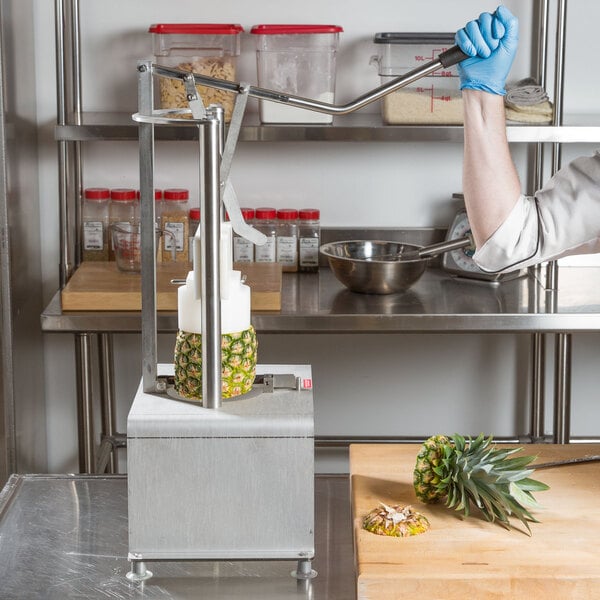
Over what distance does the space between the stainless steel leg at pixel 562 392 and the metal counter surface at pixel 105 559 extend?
5.20 ft

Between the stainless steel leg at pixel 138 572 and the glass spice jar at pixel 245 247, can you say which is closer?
the stainless steel leg at pixel 138 572

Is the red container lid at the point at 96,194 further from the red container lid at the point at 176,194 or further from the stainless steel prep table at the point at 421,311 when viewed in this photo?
the stainless steel prep table at the point at 421,311

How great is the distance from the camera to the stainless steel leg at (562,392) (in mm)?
2891

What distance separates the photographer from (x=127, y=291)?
243cm

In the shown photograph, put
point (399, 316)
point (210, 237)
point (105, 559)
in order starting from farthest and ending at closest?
point (399, 316)
point (105, 559)
point (210, 237)

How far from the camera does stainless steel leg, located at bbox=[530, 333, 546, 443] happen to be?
116 inches

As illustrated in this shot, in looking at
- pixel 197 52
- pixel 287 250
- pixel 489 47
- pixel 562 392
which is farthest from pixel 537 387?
pixel 489 47

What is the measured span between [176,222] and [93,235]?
234mm

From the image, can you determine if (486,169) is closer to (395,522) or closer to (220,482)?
(395,522)

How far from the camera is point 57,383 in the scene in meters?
3.01

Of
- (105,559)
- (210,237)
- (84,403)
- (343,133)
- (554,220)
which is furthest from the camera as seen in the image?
(84,403)

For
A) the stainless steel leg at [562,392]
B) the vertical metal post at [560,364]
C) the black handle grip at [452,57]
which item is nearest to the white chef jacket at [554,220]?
the black handle grip at [452,57]

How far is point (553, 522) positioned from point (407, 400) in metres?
1.76

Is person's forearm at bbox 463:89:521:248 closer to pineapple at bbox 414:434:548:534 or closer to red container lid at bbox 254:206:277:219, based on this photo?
pineapple at bbox 414:434:548:534
